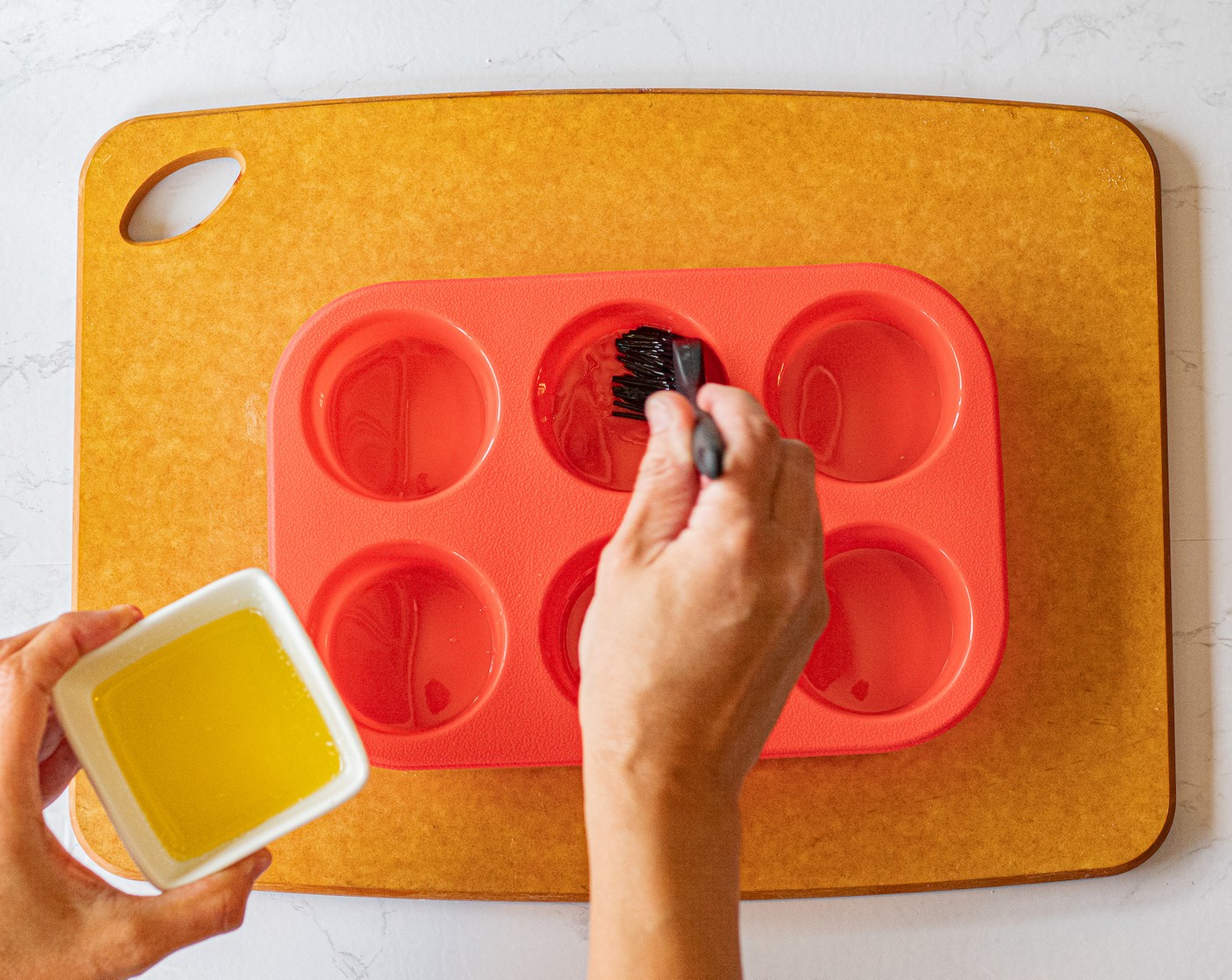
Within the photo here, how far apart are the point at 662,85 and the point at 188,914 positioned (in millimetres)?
921

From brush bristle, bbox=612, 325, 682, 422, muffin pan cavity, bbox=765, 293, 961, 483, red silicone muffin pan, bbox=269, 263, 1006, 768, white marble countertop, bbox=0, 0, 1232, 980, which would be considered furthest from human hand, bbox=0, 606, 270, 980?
muffin pan cavity, bbox=765, 293, 961, 483

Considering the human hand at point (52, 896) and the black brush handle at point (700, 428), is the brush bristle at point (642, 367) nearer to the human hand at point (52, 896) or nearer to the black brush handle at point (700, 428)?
the black brush handle at point (700, 428)

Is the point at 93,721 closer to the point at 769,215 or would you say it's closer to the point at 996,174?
the point at 769,215

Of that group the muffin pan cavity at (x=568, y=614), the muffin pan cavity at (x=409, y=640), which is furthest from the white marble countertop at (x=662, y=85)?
the muffin pan cavity at (x=568, y=614)

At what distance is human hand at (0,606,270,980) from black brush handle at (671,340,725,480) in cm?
48

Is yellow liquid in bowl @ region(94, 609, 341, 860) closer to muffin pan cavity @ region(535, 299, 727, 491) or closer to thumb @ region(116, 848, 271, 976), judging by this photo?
thumb @ region(116, 848, 271, 976)

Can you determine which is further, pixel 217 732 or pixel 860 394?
pixel 860 394

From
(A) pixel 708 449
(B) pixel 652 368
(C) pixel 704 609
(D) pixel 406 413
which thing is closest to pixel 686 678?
(C) pixel 704 609

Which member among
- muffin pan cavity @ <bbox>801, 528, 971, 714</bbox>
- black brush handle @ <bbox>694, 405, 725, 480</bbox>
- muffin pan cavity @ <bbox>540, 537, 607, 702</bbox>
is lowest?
muffin pan cavity @ <bbox>801, 528, 971, 714</bbox>

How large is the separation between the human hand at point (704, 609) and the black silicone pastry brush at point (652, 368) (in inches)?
5.5

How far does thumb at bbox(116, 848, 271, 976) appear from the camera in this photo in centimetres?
70

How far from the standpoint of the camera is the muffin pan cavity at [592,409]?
3.05ft

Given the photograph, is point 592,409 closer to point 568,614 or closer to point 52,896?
point 568,614

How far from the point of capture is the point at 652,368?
892mm
